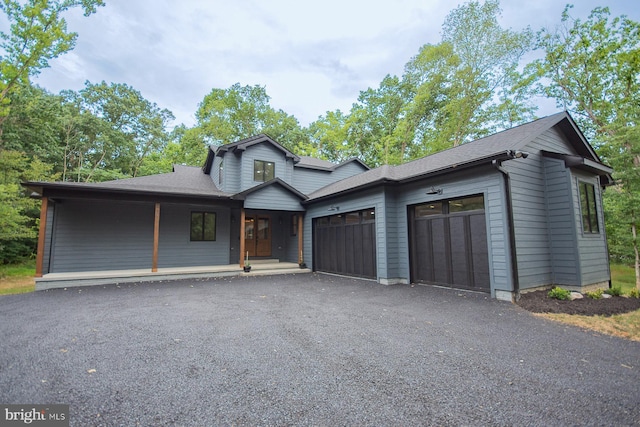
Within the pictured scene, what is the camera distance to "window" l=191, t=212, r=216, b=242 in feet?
34.7

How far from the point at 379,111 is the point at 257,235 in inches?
629

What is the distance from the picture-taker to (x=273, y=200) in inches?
405

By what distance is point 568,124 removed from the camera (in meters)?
7.16

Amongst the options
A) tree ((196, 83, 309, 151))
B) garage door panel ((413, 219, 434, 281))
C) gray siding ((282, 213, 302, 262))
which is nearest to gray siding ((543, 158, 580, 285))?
garage door panel ((413, 219, 434, 281))

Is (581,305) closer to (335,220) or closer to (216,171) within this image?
(335,220)

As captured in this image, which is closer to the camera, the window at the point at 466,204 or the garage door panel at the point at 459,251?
the window at the point at 466,204

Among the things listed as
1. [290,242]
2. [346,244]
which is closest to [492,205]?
[346,244]

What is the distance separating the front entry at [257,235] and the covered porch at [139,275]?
5.77 feet

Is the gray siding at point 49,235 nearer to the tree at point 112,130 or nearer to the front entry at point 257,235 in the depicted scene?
the front entry at point 257,235

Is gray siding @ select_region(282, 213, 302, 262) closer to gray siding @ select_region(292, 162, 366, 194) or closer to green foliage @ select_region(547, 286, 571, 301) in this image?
gray siding @ select_region(292, 162, 366, 194)

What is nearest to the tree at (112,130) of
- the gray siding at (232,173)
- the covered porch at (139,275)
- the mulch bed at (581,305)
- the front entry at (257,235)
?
the gray siding at (232,173)

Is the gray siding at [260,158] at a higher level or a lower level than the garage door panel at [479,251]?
higher

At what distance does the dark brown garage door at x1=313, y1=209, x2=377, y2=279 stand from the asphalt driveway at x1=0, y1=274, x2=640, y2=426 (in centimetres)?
330

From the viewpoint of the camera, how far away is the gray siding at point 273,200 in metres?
9.85
